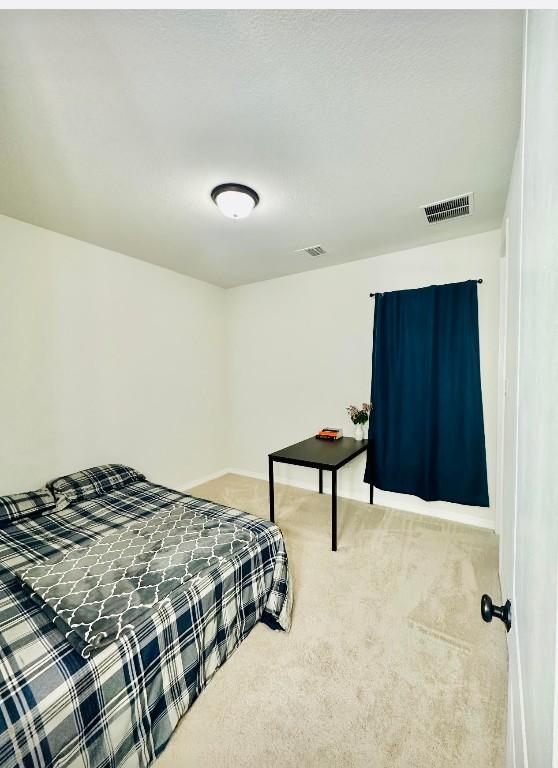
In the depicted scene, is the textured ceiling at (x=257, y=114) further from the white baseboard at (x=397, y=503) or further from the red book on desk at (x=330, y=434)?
the white baseboard at (x=397, y=503)

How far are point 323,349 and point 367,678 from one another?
2722 millimetres

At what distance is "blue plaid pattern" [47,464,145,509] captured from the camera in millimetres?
2463

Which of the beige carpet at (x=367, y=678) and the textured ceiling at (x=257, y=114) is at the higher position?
the textured ceiling at (x=257, y=114)

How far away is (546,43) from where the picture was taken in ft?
1.73

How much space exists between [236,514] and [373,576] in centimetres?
101

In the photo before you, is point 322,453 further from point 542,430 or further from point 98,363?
point 542,430

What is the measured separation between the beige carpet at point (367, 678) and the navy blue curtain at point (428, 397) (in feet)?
2.14

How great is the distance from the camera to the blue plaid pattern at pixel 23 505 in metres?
2.16

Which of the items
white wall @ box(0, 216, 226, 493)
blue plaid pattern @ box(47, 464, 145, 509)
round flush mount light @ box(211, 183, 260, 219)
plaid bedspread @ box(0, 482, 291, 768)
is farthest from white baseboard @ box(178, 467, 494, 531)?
round flush mount light @ box(211, 183, 260, 219)

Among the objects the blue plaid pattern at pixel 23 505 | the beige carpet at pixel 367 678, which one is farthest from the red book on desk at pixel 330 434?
the blue plaid pattern at pixel 23 505

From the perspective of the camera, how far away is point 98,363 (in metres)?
2.96

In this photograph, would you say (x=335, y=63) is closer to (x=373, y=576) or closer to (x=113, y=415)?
(x=373, y=576)

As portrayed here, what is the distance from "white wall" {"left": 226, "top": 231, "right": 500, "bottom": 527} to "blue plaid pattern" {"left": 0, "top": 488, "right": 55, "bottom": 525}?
2.26m

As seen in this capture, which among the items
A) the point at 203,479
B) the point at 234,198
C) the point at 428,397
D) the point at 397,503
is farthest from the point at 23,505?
the point at 428,397
